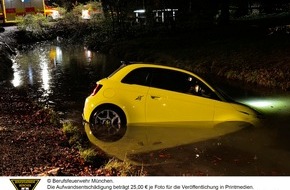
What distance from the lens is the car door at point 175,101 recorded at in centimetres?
963

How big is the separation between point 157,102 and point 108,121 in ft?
3.93

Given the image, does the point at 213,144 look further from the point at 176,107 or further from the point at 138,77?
the point at 138,77

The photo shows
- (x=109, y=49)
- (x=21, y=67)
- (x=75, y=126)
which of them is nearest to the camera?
(x=75, y=126)

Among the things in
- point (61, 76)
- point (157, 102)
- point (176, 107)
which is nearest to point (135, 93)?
point (157, 102)

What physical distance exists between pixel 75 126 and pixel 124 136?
5.45 ft

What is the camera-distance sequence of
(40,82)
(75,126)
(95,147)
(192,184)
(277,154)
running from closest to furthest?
(192,184)
(277,154)
(95,147)
(75,126)
(40,82)

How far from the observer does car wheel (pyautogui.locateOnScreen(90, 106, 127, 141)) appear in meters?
9.72

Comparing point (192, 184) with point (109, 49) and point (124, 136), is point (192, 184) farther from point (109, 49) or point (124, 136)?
point (109, 49)

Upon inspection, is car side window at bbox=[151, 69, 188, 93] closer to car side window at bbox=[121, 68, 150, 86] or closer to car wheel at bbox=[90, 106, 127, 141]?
car side window at bbox=[121, 68, 150, 86]

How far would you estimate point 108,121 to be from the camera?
981cm

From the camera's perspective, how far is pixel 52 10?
54.0 meters

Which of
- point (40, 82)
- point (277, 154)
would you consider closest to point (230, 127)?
point (277, 154)

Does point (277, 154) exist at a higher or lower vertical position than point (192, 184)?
lower

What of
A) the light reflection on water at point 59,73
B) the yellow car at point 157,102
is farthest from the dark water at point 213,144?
the light reflection on water at point 59,73
